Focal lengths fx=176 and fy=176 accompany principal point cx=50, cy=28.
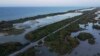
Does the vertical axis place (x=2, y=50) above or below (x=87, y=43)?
above

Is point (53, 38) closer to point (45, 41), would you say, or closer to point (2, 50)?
point (45, 41)

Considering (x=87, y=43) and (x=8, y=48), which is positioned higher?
(x=8, y=48)

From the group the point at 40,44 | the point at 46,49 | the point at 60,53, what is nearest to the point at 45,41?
the point at 40,44

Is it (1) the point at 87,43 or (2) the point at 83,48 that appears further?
(1) the point at 87,43

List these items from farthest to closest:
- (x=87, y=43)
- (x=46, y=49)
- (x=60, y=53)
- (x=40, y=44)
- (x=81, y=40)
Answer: (x=81, y=40) → (x=87, y=43) → (x=40, y=44) → (x=46, y=49) → (x=60, y=53)

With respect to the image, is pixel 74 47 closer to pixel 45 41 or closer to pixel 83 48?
pixel 83 48

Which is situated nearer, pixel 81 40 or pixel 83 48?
pixel 83 48

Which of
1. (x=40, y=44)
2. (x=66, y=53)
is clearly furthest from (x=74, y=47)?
(x=40, y=44)

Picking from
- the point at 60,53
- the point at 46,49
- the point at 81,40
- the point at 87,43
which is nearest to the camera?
the point at 60,53

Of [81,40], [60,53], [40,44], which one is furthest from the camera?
[81,40]
